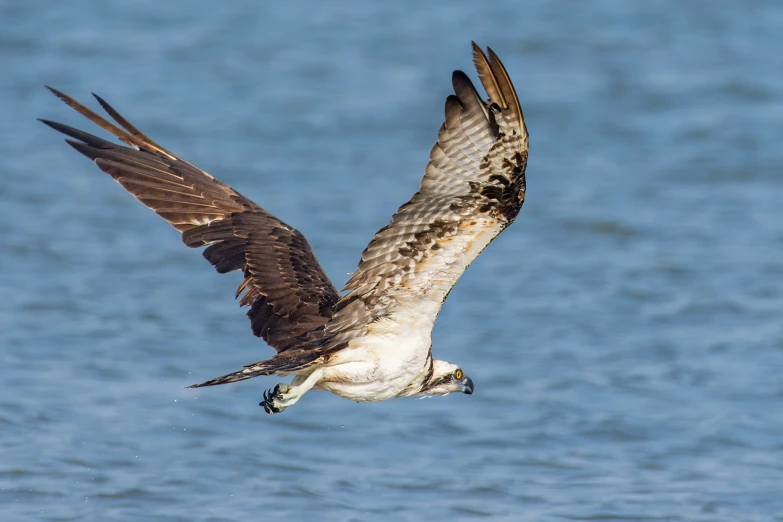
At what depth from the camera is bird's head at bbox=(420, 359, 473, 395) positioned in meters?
7.44

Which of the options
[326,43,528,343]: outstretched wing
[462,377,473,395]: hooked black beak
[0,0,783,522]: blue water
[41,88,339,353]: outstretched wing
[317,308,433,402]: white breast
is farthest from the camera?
[0,0,783,522]: blue water

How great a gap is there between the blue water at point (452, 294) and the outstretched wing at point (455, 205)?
2371 millimetres

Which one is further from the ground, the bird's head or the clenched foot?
the bird's head

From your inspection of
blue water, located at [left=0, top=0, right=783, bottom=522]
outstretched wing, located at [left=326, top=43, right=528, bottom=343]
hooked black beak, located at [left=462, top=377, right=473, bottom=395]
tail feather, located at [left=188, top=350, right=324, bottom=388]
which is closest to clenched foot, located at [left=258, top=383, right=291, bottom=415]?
tail feather, located at [left=188, top=350, right=324, bottom=388]

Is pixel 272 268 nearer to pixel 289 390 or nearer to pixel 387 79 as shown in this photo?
pixel 289 390

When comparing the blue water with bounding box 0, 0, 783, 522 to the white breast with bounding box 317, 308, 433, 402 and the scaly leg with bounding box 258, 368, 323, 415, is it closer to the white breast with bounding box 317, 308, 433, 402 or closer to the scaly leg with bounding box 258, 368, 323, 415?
the white breast with bounding box 317, 308, 433, 402

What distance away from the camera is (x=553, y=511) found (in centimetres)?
840

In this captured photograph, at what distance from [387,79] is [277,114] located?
5.52 feet

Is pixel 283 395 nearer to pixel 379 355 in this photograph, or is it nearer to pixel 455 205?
pixel 379 355

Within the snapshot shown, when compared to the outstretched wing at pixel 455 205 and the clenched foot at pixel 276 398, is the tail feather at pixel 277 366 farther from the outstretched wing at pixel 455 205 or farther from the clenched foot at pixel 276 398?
the outstretched wing at pixel 455 205

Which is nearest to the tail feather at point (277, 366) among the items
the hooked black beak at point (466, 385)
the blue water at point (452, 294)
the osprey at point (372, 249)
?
the osprey at point (372, 249)

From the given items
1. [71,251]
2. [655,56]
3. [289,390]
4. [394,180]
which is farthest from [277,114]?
[289,390]

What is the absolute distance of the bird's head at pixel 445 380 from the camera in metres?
7.44

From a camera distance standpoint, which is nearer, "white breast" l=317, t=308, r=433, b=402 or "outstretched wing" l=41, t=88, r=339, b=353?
"white breast" l=317, t=308, r=433, b=402
